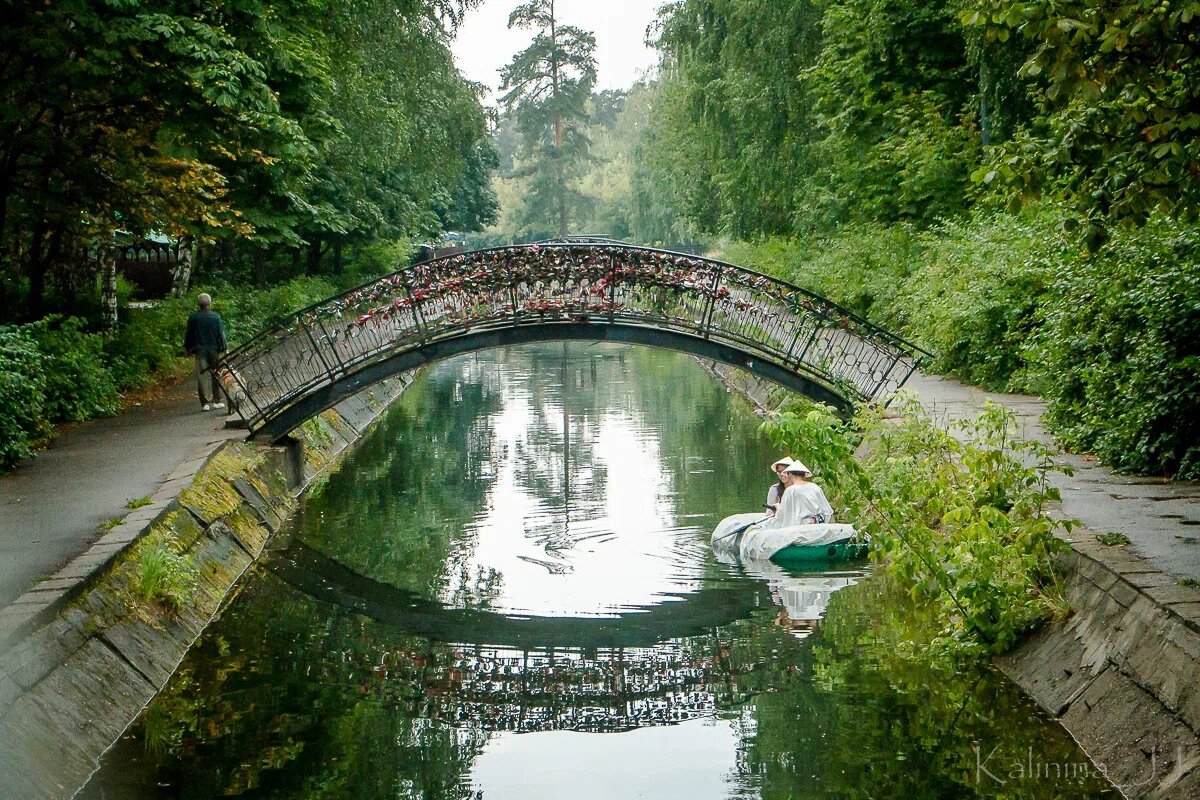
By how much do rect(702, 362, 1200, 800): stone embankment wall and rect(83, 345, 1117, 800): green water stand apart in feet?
0.65

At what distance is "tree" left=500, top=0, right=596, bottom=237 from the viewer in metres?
101

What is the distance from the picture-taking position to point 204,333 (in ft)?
70.3

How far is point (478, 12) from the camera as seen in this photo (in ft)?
126

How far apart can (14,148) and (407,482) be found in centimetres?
792

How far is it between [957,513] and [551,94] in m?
95.8

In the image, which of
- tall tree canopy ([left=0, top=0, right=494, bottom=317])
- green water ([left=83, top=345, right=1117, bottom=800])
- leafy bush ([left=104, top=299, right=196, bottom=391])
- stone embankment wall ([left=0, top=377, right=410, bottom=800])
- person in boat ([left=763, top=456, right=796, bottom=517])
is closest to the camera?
stone embankment wall ([left=0, top=377, right=410, bottom=800])

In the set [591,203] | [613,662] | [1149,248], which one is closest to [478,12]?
[1149,248]

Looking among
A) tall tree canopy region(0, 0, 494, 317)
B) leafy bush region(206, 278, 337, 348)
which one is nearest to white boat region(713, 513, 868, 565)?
tall tree canopy region(0, 0, 494, 317)

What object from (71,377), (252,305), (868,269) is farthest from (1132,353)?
(252,305)

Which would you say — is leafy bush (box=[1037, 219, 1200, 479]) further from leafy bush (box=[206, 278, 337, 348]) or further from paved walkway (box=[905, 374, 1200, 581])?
leafy bush (box=[206, 278, 337, 348])

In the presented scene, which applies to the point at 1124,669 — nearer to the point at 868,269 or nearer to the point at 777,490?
the point at 777,490

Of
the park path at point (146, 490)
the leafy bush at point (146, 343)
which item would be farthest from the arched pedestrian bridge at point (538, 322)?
the leafy bush at point (146, 343)

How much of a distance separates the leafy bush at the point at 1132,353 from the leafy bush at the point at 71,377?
1319cm

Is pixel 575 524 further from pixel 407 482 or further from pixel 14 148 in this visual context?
pixel 14 148
